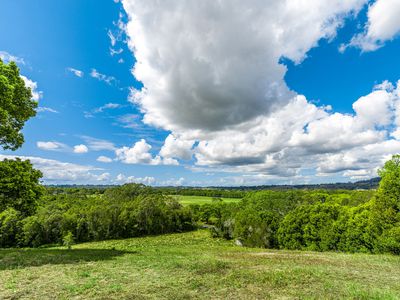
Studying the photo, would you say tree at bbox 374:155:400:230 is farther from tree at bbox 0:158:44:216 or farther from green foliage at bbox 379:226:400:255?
tree at bbox 0:158:44:216

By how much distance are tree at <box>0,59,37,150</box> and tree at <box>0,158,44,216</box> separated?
1.88 metres

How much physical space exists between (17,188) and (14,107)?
562 centimetres

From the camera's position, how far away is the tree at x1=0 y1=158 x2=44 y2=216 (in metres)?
16.1

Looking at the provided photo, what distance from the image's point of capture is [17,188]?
1642 centimetres

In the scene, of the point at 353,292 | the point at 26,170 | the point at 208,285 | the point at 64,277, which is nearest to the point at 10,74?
the point at 26,170

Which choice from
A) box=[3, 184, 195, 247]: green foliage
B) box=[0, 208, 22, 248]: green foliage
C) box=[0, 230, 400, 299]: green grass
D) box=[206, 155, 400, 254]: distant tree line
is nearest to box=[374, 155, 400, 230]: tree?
box=[206, 155, 400, 254]: distant tree line

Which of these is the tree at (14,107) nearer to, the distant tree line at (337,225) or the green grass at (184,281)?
the green grass at (184,281)

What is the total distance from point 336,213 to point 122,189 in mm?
110958

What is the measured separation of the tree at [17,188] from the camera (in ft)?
53.0

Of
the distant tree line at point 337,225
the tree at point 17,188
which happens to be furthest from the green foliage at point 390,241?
the tree at point 17,188

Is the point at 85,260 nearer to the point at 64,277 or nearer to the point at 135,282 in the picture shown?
the point at 64,277

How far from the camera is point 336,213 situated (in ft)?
143

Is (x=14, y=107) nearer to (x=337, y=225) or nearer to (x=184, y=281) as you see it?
(x=184, y=281)

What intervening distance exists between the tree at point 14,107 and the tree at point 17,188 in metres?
1.88
